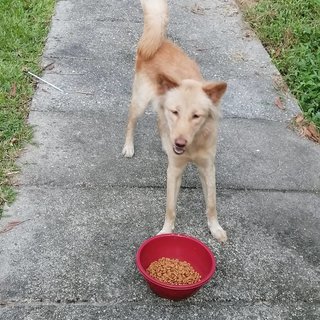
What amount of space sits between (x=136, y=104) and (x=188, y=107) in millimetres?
1151

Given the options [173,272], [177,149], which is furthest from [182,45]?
[173,272]

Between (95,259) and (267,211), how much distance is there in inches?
53.2

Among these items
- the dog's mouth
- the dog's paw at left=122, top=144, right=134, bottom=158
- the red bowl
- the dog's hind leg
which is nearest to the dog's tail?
the dog's hind leg

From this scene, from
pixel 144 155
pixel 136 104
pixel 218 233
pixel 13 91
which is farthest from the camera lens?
pixel 13 91

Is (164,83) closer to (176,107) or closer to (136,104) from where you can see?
(176,107)

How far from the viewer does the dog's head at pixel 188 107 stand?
3.28m

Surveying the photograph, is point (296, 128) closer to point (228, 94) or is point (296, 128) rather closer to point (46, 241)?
point (228, 94)

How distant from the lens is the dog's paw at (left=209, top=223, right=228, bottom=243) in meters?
3.72

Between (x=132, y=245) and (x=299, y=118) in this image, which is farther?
(x=299, y=118)

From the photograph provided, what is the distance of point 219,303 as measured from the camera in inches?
127

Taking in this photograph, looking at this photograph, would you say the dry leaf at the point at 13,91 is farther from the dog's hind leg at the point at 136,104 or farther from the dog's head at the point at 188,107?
the dog's head at the point at 188,107

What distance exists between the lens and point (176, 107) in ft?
10.9

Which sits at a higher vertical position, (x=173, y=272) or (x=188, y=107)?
(x=188, y=107)

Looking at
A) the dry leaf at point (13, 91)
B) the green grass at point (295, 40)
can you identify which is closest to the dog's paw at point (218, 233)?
the green grass at point (295, 40)
